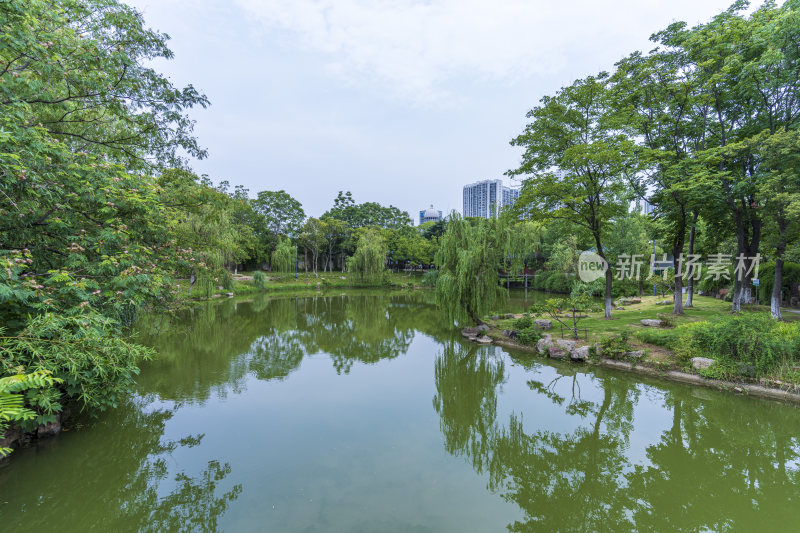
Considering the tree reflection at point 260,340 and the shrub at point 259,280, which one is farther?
the shrub at point 259,280

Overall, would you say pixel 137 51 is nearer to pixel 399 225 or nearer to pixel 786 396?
pixel 786 396

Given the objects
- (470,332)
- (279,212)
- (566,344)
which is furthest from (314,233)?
(566,344)

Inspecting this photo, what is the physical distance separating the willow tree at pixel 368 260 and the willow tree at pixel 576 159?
699 inches

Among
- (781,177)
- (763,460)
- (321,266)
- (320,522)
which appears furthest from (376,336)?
(321,266)

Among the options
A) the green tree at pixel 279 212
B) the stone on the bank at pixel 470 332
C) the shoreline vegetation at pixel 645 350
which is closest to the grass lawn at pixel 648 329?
the shoreline vegetation at pixel 645 350

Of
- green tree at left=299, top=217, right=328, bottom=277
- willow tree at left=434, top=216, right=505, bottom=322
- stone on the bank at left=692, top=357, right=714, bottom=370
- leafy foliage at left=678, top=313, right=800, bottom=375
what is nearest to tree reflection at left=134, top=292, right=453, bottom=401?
willow tree at left=434, top=216, right=505, bottom=322

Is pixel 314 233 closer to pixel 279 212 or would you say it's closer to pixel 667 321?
pixel 279 212

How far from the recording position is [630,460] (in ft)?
14.0

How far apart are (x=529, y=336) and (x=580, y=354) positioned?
1.56m

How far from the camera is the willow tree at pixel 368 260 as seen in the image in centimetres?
2794

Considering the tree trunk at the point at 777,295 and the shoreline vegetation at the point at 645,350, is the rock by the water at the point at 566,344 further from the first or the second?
the tree trunk at the point at 777,295

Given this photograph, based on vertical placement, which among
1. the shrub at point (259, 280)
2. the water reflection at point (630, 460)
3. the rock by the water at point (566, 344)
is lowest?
the water reflection at point (630, 460)

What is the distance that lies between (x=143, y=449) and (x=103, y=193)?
11.3 feet

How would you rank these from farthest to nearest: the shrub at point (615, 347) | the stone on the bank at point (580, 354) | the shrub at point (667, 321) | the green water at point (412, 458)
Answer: the shrub at point (667, 321), the stone on the bank at point (580, 354), the shrub at point (615, 347), the green water at point (412, 458)
